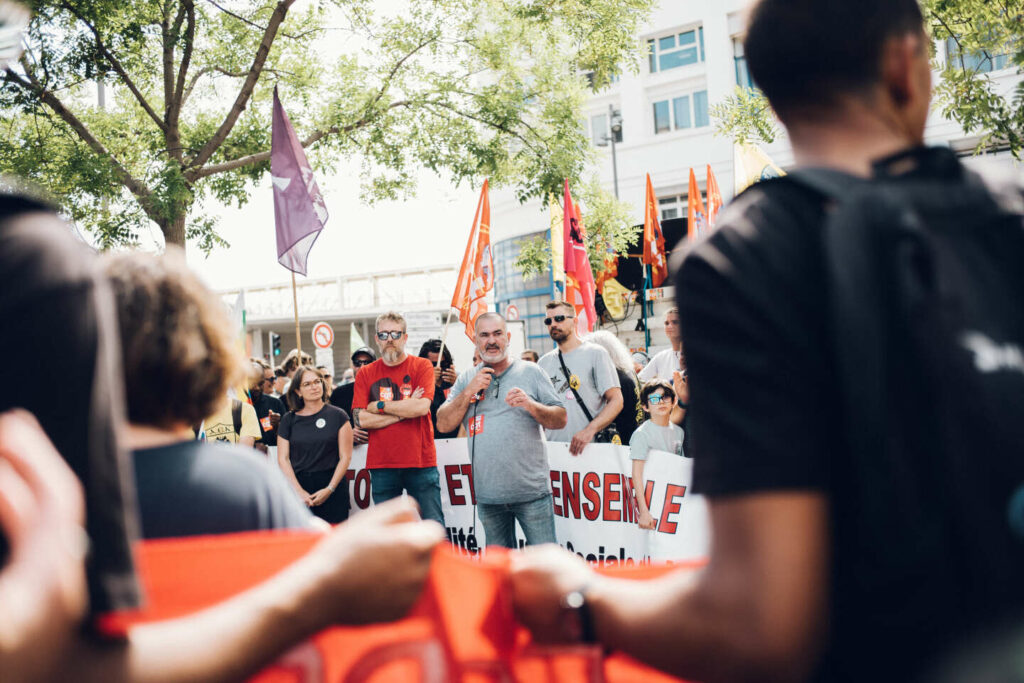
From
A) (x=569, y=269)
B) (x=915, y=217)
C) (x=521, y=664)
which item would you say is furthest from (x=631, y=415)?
(x=915, y=217)

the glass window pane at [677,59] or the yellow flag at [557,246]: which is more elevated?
the glass window pane at [677,59]

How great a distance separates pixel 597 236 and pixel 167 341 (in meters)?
15.0

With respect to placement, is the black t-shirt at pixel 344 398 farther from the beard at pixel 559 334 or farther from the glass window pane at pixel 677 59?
the glass window pane at pixel 677 59

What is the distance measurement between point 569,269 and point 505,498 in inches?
219

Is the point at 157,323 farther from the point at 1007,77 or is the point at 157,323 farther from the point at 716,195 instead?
the point at 1007,77

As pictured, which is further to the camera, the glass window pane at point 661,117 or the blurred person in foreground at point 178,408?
the glass window pane at point 661,117

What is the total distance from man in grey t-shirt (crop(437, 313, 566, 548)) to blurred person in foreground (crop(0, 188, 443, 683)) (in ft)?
16.3

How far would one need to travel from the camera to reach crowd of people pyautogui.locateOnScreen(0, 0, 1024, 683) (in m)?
0.98

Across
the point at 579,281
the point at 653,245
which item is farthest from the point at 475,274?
the point at 653,245

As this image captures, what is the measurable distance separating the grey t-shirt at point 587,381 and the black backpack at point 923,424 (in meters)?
5.79

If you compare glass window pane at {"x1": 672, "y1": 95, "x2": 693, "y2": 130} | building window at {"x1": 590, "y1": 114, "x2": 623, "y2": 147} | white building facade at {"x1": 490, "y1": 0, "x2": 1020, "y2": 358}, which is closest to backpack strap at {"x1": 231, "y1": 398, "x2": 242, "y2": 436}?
white building facade at {"x1": 490, "y1": 0, "x2": 1020, "y2": 358}

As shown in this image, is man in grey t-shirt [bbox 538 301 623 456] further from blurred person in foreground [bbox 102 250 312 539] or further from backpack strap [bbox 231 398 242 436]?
blurred person in foreground [bbox 102 250 312 539]

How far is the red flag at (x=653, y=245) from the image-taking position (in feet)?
62.5

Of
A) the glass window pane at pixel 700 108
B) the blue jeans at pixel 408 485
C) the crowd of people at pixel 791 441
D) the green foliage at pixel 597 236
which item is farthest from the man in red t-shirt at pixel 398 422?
the glass window pane at pixel 700 108
